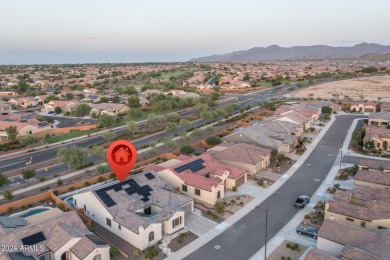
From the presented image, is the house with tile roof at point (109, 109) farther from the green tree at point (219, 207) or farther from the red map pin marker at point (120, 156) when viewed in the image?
the green tree at point (219, 207)

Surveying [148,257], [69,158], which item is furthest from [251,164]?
[69,158]

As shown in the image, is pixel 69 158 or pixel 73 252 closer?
pixel 73 252

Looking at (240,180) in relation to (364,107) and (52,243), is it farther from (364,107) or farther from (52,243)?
(364,107)

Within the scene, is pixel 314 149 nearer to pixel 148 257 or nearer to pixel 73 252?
pixel 148 257

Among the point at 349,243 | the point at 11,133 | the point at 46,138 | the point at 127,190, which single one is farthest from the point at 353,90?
the point at 11,133

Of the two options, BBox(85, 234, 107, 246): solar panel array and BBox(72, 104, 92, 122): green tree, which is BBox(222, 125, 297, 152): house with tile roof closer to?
BBox(85, 234, 107, 246): solar panel array
